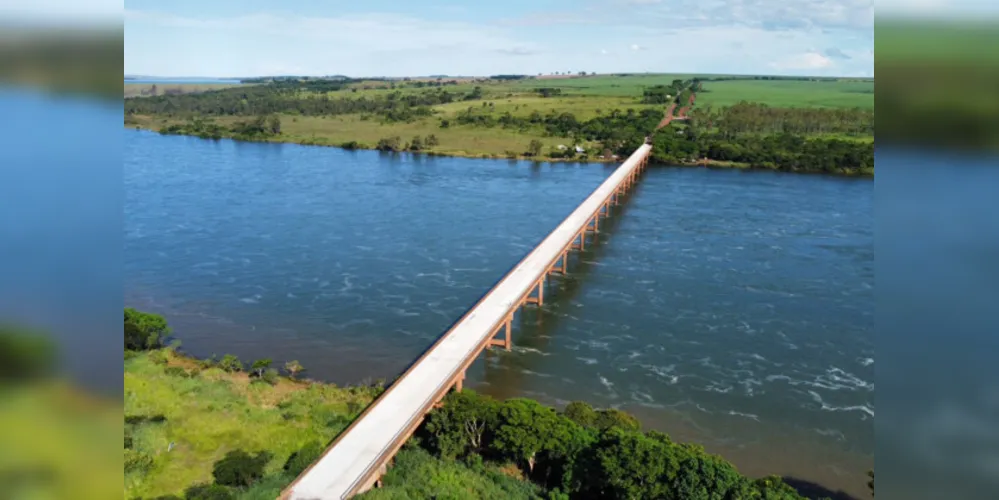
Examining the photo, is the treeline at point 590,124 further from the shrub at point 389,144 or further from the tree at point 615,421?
the tree at point 615,421

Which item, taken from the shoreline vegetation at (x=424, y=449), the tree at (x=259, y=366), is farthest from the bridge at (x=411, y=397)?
the tree at (x=259, y=366)

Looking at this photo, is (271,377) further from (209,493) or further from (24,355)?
(24,355)

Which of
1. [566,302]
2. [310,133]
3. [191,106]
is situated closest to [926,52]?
[566,302]

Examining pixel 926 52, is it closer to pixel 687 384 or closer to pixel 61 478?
pixel 61 478

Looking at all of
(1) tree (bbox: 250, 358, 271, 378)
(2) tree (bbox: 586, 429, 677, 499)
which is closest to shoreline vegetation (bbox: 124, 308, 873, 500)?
(2) tree (bbox: 586, 429, 677, 499)

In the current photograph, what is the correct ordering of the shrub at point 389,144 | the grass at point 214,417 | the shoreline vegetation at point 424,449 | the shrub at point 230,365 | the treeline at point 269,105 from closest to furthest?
the shoreline vegetation at point 424,449
the grass at point 214,417
the shrub at point 230,365
the shrub at point 389,144
the treeline at point 269,105

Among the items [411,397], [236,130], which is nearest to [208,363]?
[411,397]

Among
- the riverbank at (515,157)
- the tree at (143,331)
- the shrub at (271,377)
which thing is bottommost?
the shrub at (271,377)
